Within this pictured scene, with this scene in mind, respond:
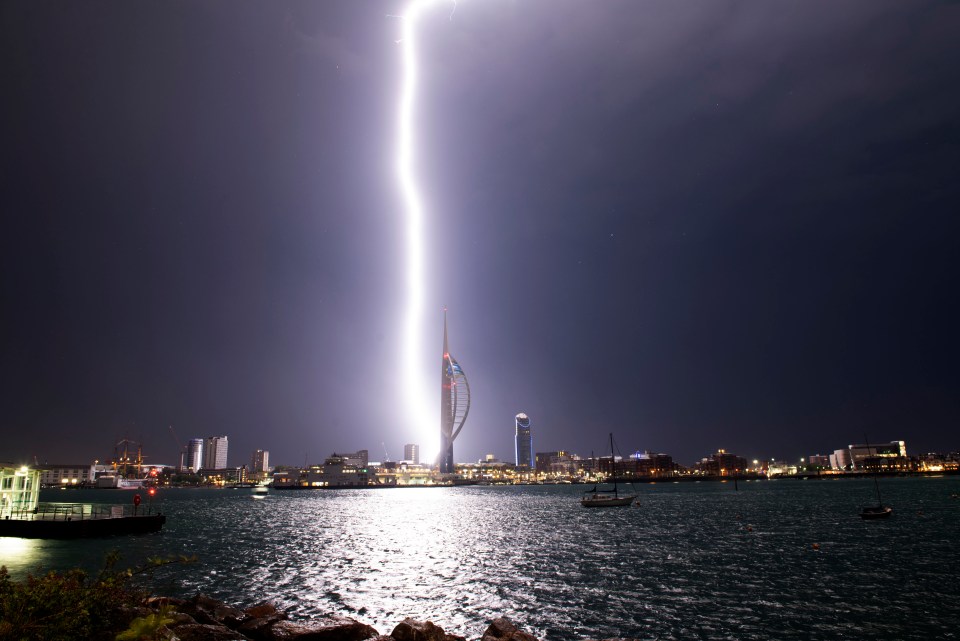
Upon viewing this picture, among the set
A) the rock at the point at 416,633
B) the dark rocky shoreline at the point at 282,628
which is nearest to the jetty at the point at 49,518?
the dark rocky shoreline at the point at 282,628

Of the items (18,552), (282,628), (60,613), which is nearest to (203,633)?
(282,628)

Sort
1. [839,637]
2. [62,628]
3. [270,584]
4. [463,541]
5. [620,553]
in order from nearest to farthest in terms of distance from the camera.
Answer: [62,628], [839,637], [270,584], [620,553], [463,541]

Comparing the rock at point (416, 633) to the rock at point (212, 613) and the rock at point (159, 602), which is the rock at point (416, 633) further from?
the rock at point (159, 602)

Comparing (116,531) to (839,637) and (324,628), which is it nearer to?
(324,628)

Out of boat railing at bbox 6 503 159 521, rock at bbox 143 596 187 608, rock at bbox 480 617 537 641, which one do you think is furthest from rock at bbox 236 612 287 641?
boat railing at bbox 6 503 159 521

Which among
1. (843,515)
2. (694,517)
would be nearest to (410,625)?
(694,517)

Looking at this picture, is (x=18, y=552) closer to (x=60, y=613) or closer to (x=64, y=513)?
(x=64, y=513)

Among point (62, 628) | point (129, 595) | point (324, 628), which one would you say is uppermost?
point (62, 628)

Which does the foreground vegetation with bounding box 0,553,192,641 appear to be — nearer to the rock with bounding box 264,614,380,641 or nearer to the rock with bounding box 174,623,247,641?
the rock with bounding box 174,623,247,641
